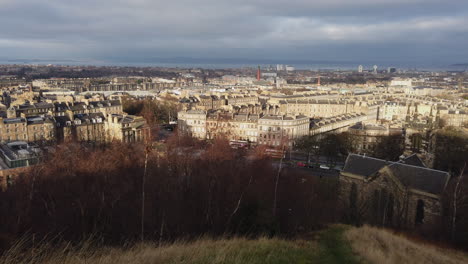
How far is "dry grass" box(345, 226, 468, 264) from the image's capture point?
11.1 metres

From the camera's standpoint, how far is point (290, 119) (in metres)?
45.9

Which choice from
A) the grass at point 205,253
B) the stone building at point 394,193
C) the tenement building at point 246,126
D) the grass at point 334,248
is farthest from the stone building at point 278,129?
the grass at point 205,253

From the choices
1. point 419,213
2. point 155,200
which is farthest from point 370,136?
point 155,200

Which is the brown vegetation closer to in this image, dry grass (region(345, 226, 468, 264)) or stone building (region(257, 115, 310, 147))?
dry grass (region(345, 226, 468, 264))

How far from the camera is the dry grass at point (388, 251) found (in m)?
11.1

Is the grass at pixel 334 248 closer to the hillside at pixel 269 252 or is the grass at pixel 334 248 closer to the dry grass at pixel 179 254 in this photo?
the hillside at pixel 269 252

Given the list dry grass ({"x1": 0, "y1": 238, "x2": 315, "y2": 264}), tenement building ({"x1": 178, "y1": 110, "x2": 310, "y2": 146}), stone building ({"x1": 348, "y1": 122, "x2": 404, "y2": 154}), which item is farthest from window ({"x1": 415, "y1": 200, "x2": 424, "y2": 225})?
tenement building ({"x1": 178, "y1": 110, "x2": 310, "y2": 146})

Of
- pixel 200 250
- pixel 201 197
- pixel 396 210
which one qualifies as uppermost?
pixel 200 250

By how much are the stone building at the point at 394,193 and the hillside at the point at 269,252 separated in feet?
16.7

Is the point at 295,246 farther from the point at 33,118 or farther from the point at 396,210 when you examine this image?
the point at 33,118

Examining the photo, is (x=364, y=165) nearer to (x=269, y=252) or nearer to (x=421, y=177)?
(x=421, y=177)

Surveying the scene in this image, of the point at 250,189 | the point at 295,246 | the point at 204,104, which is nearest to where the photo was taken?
the point at 295,246

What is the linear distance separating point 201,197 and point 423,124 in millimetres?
40653

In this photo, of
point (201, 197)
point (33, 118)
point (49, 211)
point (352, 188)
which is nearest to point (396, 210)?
point (352, 188)
